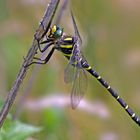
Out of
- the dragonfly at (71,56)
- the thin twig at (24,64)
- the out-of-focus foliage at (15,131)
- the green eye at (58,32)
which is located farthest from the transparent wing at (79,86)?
the thin twig at (24,64)

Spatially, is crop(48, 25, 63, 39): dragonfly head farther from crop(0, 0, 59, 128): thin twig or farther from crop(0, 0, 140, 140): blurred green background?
crop(0, 0, 140, 140): blurred green background

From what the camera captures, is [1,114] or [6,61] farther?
[6,61]

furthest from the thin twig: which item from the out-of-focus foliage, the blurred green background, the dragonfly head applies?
the blurred green background

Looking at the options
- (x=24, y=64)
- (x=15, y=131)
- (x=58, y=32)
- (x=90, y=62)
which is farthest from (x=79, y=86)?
(x=90, y=62)

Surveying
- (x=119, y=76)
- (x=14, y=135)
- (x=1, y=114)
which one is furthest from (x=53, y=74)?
(x=1, y=114)

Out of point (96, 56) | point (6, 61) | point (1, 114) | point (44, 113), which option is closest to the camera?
point (1, 114)

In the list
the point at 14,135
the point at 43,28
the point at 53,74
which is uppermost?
the point at 53,74

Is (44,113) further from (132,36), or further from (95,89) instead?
(132,36)
